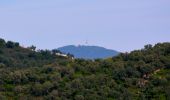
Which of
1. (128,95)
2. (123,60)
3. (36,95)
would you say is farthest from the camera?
(123,60)

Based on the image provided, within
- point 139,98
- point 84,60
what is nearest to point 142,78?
point 139,98

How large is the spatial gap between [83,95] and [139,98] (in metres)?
4.27

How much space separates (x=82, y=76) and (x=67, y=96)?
4.72 metres

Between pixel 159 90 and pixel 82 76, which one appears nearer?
pixel 159 90

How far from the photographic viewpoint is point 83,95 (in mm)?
47656

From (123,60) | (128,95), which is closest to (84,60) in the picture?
(123,60)

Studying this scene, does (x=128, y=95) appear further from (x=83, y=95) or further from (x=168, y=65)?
(x=168, y=65)

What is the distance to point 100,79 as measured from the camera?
165 ft

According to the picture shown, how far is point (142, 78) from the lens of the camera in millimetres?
51344

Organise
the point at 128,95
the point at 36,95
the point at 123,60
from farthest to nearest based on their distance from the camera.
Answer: the point at 123,60 < the point at 36,95 < the point at 128,95

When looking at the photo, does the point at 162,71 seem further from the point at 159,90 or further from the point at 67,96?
the point at 67,96

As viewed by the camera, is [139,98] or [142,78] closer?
[139,98]

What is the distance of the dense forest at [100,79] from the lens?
157ft

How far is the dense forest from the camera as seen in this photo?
157ft
